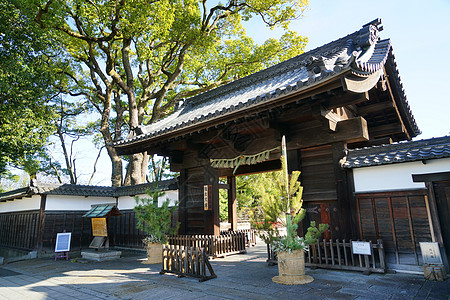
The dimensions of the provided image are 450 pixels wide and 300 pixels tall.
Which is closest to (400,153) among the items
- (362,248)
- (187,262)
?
(362,248)

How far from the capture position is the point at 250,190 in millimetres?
22625

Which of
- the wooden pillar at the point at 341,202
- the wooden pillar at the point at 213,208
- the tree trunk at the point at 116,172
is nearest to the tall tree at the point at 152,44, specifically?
the tree trunk at the point at 116,172

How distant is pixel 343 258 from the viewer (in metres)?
6.41

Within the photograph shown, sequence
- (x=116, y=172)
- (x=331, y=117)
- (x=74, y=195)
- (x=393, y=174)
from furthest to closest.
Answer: (x=116, y=172)
(x=74, y=195)
(x=331, y=117)
(x=393, y=174)

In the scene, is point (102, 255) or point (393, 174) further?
point (102, 255)

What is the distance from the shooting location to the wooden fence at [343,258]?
5773mm

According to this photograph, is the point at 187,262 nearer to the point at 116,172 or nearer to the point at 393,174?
the point at 393,174

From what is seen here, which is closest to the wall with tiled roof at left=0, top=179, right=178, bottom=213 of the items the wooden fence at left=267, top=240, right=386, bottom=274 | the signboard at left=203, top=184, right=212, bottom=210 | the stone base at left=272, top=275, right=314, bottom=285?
the signboard at left=203, top=184, right=212, bottom=210

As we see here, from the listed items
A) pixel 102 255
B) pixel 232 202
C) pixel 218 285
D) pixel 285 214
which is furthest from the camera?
pixel 232 202

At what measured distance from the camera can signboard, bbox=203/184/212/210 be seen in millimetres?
9266

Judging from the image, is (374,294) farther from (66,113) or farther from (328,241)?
(66,113)

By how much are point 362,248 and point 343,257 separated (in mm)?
719

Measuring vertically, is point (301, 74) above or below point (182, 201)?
above

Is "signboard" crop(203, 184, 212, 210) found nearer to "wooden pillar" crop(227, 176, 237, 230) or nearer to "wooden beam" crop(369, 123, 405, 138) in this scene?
"wooden pillar" crop(227, 176, 237, 230)
